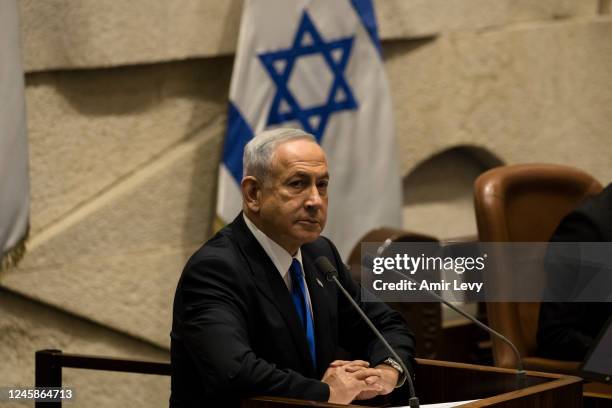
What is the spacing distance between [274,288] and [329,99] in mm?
2121

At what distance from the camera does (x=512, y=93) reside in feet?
17.6

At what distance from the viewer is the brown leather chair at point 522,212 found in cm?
346

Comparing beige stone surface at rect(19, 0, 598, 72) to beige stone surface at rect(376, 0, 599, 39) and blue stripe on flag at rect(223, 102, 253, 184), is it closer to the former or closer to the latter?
beige stone surface at rect(376, 0, 599, 39)

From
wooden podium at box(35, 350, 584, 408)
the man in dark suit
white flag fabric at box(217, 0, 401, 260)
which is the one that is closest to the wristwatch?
the man in dark suit

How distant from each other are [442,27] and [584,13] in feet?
3.33

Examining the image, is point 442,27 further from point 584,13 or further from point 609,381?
point 609,381

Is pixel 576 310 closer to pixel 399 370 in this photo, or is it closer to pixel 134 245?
pixel 399 370

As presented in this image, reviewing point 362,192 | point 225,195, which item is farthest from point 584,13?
point 225,195

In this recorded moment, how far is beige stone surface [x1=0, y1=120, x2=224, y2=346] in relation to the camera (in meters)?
4.04

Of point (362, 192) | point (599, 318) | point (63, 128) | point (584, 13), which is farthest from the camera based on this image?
point (584, 13)

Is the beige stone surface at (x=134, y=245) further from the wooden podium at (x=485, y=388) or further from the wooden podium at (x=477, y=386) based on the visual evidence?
the wooden podium at (x=485, y=388)

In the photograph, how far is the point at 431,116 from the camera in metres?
5.12

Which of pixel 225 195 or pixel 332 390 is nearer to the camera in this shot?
pixel 332 390

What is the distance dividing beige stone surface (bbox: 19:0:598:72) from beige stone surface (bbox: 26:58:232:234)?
82 millimetres
